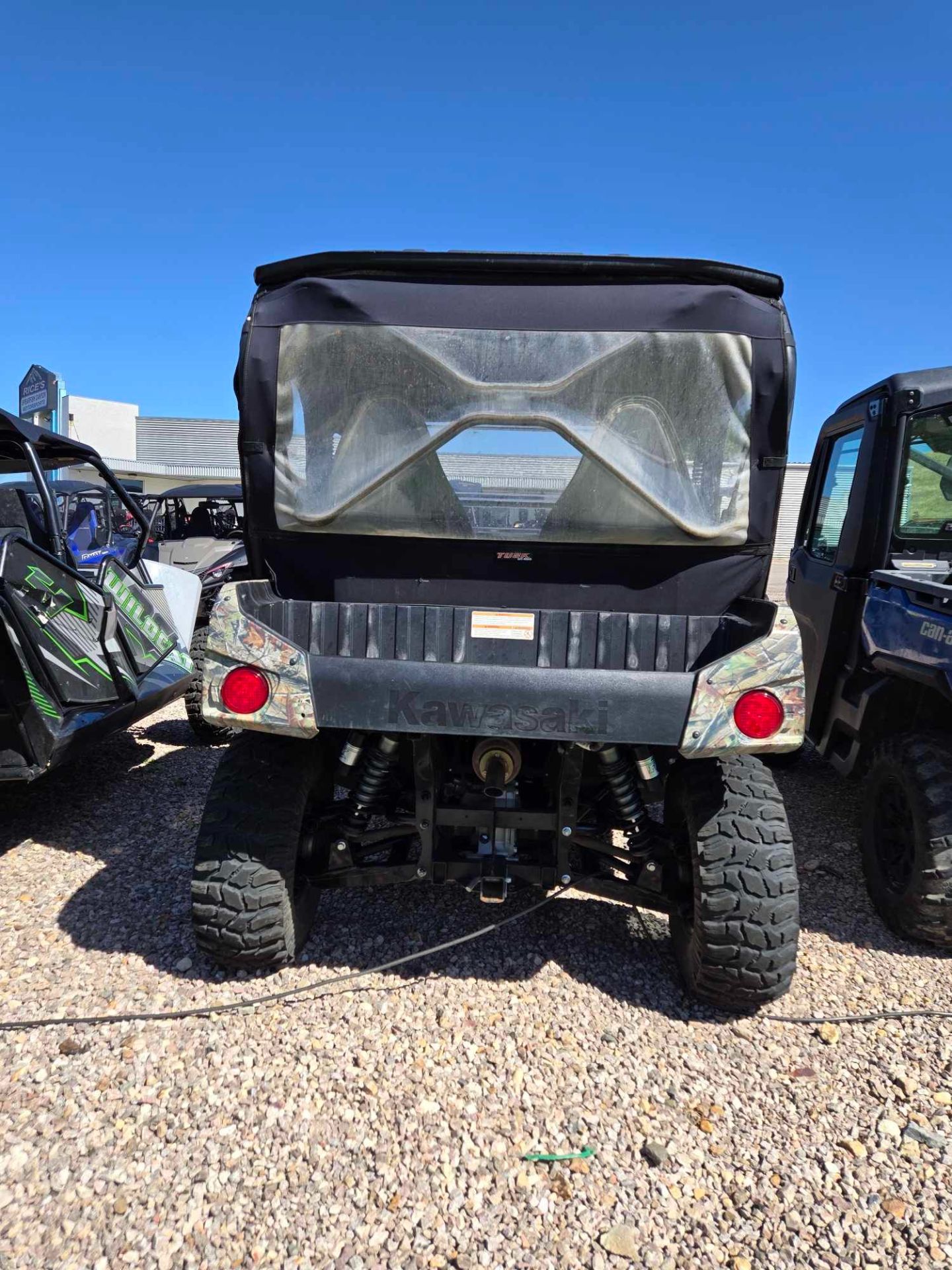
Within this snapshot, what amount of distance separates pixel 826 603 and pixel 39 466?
4.31 meters

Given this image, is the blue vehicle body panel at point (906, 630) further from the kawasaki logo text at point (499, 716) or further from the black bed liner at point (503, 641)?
the kawasaki logo text at point (499, 716)

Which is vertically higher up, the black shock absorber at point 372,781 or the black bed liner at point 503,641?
the black bed liner at point 503,641

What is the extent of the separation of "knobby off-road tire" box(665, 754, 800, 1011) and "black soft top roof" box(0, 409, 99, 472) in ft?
12.7

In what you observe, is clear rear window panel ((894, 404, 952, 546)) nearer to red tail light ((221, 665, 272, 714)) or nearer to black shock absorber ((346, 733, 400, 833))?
black shock absorber ((346, 733, 400, 833))

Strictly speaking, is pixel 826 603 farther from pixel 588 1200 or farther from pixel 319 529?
pixel 588 1200

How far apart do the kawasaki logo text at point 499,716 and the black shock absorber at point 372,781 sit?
35cm

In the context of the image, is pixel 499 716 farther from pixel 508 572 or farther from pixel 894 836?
pixel 894 836

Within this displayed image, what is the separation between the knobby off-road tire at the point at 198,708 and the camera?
5.51 m

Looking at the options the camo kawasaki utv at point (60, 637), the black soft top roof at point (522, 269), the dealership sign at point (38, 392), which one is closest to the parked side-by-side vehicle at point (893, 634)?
the black soft top roof at point (522, 269)

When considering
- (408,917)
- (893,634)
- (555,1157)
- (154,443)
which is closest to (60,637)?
(408,917)

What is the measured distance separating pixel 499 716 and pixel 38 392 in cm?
1540

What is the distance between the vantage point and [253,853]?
2674mm

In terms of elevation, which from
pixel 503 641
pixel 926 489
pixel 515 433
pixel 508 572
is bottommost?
pixel 503 641

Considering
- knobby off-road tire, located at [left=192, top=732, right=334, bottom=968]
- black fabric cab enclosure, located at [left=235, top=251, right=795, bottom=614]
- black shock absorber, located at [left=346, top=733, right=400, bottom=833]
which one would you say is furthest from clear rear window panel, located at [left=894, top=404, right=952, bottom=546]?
knobby off-road tire, located at [left=192, top=732, right=334, bottom=968]
